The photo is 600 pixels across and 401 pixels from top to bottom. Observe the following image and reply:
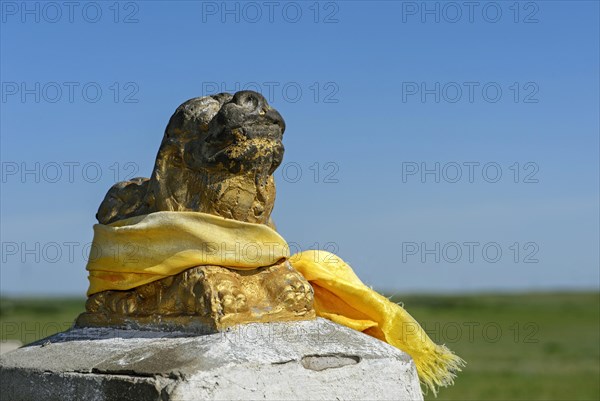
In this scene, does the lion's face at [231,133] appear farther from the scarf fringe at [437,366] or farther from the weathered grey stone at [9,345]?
the weathered grey stone at [9,345]

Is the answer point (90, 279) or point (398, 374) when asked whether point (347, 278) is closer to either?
point (398, 374)

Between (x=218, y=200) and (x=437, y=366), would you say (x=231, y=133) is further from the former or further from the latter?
(x=437, y=366)

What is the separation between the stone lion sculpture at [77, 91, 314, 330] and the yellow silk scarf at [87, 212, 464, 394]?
63 millimetres

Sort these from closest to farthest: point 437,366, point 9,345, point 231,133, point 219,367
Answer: point 219,367 → point 231,133 → point 437,366 → point 9,345

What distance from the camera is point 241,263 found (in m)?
3.63

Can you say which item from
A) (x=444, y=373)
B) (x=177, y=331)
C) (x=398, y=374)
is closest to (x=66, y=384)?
(x=177, y=331)

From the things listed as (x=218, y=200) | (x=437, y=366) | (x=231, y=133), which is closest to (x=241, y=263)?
(x=218, y=200)

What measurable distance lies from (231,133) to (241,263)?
1.85ft

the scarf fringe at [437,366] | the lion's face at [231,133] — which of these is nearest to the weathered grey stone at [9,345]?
the lion's face at [231,133]

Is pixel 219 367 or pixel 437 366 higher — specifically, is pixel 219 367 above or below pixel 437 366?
above

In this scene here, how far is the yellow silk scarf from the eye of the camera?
3.62m

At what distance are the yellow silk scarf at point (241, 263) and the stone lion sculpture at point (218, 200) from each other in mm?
63

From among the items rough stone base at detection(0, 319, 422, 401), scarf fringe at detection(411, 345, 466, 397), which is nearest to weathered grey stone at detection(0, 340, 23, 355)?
rough stone base at detection(0, 319, 422, 401)

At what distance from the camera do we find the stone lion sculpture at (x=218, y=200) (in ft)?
11.5
